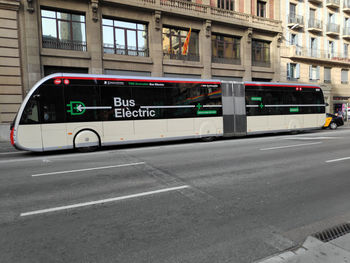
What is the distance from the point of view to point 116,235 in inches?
132

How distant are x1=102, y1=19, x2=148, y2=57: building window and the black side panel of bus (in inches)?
374

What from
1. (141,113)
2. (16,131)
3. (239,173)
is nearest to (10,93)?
(16,131)

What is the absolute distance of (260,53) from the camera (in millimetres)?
27344

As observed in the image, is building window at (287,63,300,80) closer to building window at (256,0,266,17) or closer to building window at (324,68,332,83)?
building window at (324,68,332,83)

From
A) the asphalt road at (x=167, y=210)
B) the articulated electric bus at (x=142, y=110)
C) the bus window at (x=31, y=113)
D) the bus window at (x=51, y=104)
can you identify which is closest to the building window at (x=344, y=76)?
the articulated electric bus at (x=142, y=110)

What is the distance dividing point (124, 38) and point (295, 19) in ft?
71.8

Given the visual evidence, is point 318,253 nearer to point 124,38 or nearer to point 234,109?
point 234,109

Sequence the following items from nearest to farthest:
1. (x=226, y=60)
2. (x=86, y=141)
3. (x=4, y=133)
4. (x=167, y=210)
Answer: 1. (x=167, y=210)
2. (x=86, y=141)
3. (x=4, y=133)
4. (x=226, y=60)

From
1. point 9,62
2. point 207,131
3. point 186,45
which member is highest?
point 186,45

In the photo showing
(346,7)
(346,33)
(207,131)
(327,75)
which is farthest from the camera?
(346,33)

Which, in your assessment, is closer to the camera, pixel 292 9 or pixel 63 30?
pixel 63 30

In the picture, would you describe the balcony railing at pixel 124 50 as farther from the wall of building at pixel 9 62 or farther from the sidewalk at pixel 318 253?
the sidewalk at pixel 318 253

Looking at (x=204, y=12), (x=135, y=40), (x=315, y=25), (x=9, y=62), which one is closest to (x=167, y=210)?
(x=9, y=62)

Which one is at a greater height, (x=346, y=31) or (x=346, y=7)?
(x=346, y=7)
